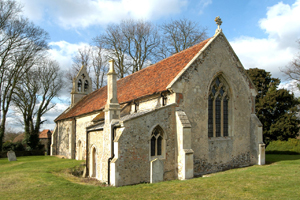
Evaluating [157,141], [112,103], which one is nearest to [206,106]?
[157,141]

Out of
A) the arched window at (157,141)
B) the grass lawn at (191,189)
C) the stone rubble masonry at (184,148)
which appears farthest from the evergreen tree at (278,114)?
the arched window at (157,141)

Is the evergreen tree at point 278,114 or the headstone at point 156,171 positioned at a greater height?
the evergreen tree at point 278,114

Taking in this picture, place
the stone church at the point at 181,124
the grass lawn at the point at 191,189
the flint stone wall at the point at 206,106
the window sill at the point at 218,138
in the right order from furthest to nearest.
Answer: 1. the window sill at the point at 218,138
2. the flint stone wall at the point at 206,106
3. the stone church at the point at 181,124
4. the grass lawn at the point at 191,189

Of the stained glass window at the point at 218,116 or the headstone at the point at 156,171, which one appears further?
the stained glass window at the point at 218,116

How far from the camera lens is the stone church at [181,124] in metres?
12.0

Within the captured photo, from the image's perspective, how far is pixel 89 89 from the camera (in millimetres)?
33062

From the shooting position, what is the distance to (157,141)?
1262 cm

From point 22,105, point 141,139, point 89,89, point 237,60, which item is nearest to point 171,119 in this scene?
point 141,139

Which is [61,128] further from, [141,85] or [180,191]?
[180,191]

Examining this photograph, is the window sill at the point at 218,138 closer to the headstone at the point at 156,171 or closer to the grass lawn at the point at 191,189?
the grass lawn at the point at 191,189

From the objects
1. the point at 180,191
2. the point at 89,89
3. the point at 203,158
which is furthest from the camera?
the point at 89,89

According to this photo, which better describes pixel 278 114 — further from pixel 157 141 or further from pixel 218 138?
pixel 157 141

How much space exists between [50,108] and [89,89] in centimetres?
983

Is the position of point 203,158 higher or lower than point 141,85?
lower
